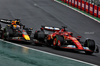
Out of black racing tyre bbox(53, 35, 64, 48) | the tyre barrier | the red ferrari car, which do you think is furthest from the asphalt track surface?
black racing tyre bbox(53, 35, 64, 48)

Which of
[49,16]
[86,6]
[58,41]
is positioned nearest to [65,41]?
[58,41]

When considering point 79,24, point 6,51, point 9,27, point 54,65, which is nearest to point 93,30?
point 79,24

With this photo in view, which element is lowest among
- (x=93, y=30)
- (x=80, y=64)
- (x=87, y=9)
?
(x=80, y=64)

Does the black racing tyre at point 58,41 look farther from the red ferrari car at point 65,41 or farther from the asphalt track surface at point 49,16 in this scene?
the asphalt track surface at point 49,16

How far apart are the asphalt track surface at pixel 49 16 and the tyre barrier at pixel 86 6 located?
55.5 inches

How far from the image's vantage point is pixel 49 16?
36.8 m

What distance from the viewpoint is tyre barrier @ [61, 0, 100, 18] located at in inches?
1437

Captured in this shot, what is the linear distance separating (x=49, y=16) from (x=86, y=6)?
607cm

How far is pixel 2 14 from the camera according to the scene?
118 ft

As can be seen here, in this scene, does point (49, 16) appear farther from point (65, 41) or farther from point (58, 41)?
point (58, 41)

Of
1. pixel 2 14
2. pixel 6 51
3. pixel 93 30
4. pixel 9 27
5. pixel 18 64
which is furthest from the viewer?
pixel 2 14

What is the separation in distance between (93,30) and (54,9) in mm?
12083

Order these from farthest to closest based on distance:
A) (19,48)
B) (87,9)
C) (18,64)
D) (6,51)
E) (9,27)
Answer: (87,9)
(9,27)
(19,48)
(6,51)
(18,64)

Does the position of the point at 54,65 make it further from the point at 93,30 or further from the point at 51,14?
the point at 51,14
